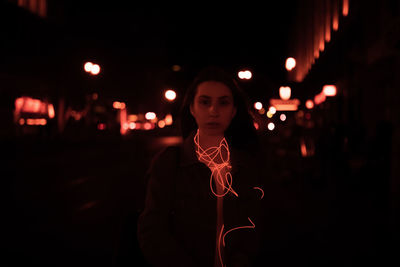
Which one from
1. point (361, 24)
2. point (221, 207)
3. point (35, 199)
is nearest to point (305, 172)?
point (35, 199)

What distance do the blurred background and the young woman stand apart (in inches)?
11.2

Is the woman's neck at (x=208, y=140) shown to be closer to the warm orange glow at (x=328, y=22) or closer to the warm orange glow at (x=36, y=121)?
the warm orange glow at (x=328, y=22)

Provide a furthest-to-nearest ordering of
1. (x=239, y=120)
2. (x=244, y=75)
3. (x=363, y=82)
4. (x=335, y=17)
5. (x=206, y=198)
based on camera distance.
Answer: (x=335, y=17)
(x=363, y=82)
(x=244, y=75)
(x=239, y=120)
(x=206, y=198)

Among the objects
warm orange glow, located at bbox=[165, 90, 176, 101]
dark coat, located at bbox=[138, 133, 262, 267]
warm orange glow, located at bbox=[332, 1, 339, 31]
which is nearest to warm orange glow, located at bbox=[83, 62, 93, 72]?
warm orange glow, located at bbox=[165, 90, 176, 101]

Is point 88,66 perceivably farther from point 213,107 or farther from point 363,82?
point 363,82

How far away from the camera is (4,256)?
503cm

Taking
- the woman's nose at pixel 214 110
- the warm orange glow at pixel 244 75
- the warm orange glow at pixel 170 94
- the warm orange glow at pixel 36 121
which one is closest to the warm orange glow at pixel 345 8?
the warm orange glow at pixel 244 75

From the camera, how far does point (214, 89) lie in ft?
7.91

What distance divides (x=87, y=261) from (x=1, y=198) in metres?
5.19

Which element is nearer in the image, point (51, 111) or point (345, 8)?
point (345, 8)

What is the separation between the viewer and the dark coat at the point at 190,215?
2121mm

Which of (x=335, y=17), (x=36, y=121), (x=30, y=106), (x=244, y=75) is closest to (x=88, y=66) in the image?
(x=244, y=75)

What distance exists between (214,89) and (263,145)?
232 cm

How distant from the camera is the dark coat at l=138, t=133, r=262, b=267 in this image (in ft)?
6.96
